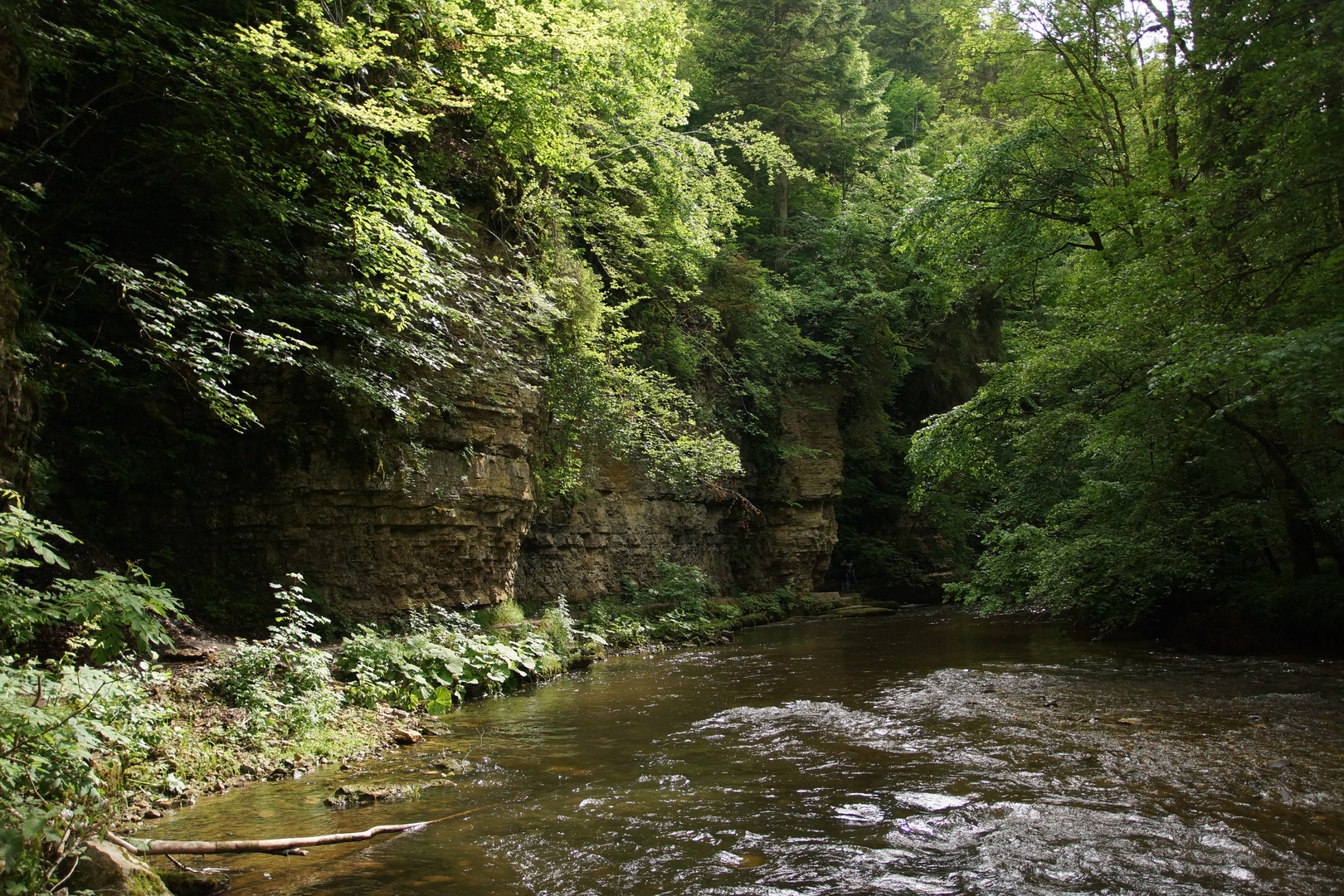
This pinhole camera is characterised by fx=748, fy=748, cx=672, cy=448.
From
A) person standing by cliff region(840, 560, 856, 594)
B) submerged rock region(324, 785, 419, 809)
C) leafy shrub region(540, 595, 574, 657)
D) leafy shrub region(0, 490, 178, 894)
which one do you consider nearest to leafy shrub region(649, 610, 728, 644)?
leafy shrub region(540, 595, 574, 657)

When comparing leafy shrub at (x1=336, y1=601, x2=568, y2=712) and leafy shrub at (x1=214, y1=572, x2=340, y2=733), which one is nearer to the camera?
leafy shrub at (x1=214, y1=572, x2=340, y2=733)

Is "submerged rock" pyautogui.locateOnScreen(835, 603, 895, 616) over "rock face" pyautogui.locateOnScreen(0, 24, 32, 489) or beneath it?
beneath

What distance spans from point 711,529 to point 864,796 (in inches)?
700

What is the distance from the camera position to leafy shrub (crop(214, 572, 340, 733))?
6609 millimetres

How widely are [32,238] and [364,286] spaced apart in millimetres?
3201

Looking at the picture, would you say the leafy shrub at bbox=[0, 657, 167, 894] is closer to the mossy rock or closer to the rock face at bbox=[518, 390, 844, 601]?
the rock face at bbox=[518, 390, 844, 601]

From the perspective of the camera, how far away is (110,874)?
3.27 meters

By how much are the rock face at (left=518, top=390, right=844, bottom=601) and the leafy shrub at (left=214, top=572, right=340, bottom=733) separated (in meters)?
8.64

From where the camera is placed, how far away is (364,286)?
931 centimetres

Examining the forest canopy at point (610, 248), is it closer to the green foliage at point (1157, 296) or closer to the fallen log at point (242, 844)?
the green foliage at point (1157, 296)

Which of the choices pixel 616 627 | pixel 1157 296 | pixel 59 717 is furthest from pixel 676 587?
pixel 59 717

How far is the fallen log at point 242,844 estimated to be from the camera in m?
3.92

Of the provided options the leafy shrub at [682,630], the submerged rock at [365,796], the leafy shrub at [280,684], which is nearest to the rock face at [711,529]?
the leafy shrub at [682,630]

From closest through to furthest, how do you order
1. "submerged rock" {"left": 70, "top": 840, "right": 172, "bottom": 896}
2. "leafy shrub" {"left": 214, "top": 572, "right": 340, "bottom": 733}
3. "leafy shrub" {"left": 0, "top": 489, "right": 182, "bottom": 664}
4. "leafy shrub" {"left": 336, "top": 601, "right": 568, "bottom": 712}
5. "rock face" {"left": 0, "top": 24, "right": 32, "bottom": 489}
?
"submerged rock" {"left": 70, "top": 840, "right": 172, "bottom": 896} → "leafy shrub" {"left": 0, "top": 489, "right": 182, "bottom": 664} → "rock face" {"left": 0, "top": 24, "right": 32, "bottom": 489} → "leafy shrub" {"left": 214, "top": 572, "right": 340, "bottom": 733} → "leafy shrub" {"left": 336, "top": 601, "right": 568, "bottom": 712}
